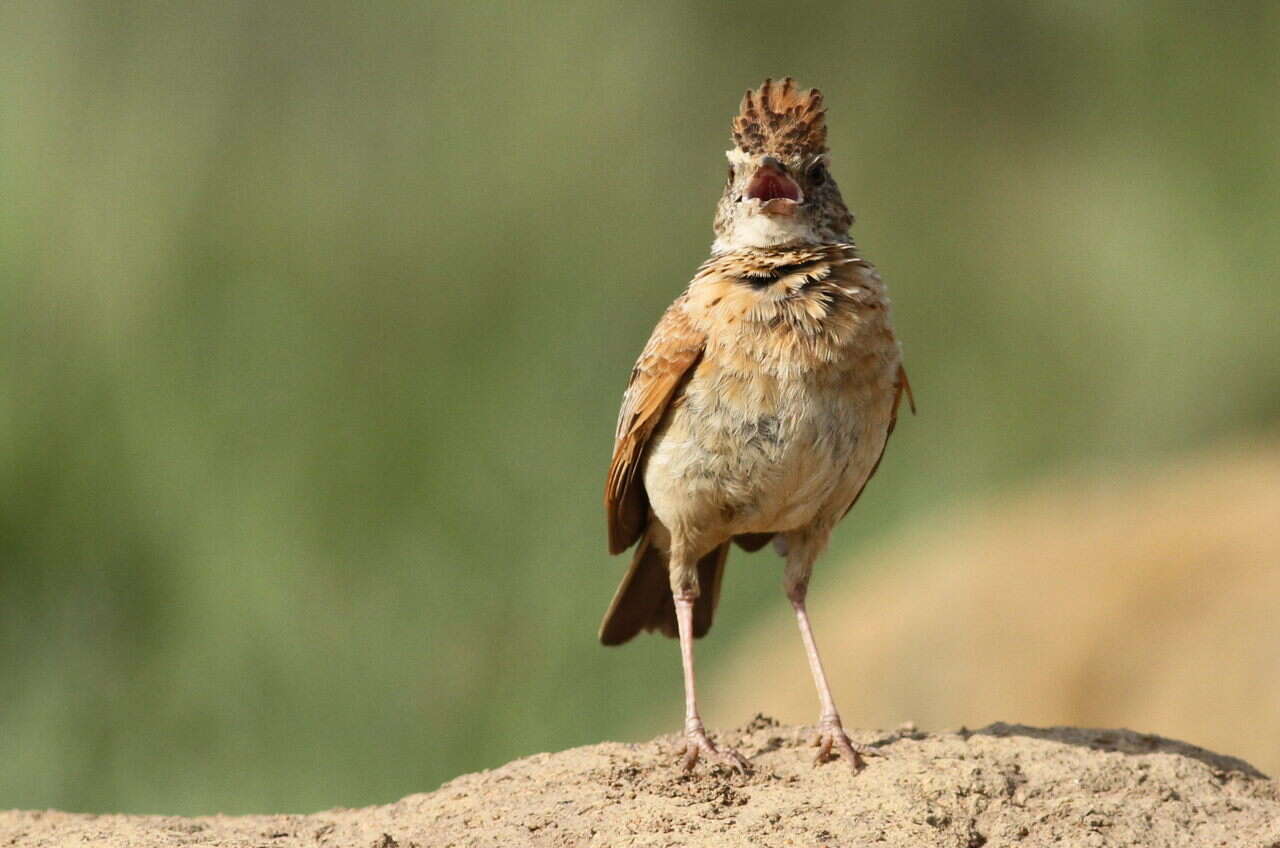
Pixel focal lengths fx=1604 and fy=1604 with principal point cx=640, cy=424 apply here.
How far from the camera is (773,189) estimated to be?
211 inches

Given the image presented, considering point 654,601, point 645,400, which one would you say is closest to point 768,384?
point 645,400

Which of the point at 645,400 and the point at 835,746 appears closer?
the point at 835,746

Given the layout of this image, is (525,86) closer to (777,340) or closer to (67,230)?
(67,230)

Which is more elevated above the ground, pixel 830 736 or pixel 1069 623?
pixel 1069 623

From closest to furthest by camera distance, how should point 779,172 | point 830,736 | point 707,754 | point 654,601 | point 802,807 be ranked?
point 802,807 → point 707,754 → point 830,736 → point 779,172 → point 654,601

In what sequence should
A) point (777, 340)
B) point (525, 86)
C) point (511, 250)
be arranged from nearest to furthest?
point (777, 340) → point (511, 250) → point (525, 86)

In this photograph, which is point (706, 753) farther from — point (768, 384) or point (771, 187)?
point (771, 187)

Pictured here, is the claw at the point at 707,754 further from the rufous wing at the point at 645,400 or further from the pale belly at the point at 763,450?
the rufous wing at the point at 645,400

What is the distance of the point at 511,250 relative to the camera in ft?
37.8

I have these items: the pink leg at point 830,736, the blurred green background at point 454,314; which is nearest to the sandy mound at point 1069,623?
the blurred green background at point 454,314

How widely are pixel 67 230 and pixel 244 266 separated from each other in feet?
3.93

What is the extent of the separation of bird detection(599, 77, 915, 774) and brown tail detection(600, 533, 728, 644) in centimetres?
36

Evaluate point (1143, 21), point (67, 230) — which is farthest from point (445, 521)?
point (1143, 21)

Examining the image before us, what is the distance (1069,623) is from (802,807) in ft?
17.3
